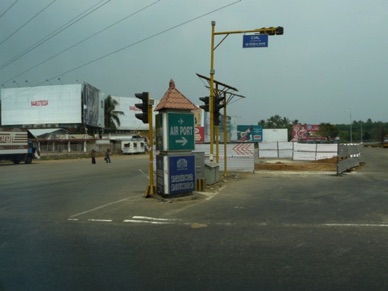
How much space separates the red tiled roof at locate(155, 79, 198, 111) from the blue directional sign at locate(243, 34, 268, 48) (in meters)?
4.28

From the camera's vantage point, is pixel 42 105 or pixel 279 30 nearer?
pixel 279 30

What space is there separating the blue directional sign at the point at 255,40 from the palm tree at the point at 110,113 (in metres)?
79.0

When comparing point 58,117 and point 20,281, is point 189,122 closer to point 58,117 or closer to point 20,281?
point 20,281

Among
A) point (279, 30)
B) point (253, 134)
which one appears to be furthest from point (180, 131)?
point (253, 134)

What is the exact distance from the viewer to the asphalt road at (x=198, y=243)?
511 centimetres

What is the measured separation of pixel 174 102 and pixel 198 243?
6205mm

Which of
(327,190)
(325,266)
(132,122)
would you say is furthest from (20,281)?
(132,122)

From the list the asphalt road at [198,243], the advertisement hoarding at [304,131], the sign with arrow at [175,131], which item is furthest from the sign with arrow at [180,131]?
the advertisement hoarding at [304,131]

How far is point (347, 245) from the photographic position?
6750mm

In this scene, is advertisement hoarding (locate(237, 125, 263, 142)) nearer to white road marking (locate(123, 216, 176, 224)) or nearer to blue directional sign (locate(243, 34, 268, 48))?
blue directional sign (locate(243, 34, 268, 48))

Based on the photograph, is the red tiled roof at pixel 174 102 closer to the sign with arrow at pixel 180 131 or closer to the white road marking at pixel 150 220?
the sign with arrow at pixel 180 131

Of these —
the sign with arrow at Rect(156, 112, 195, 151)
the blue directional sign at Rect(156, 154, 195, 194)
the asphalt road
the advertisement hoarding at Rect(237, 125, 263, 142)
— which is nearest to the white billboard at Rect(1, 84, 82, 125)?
the advertisement hoarding at Rect(237, 125, 263, 142)

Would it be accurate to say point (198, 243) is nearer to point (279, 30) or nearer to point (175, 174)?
point (175, 174)

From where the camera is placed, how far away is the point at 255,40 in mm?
15570
